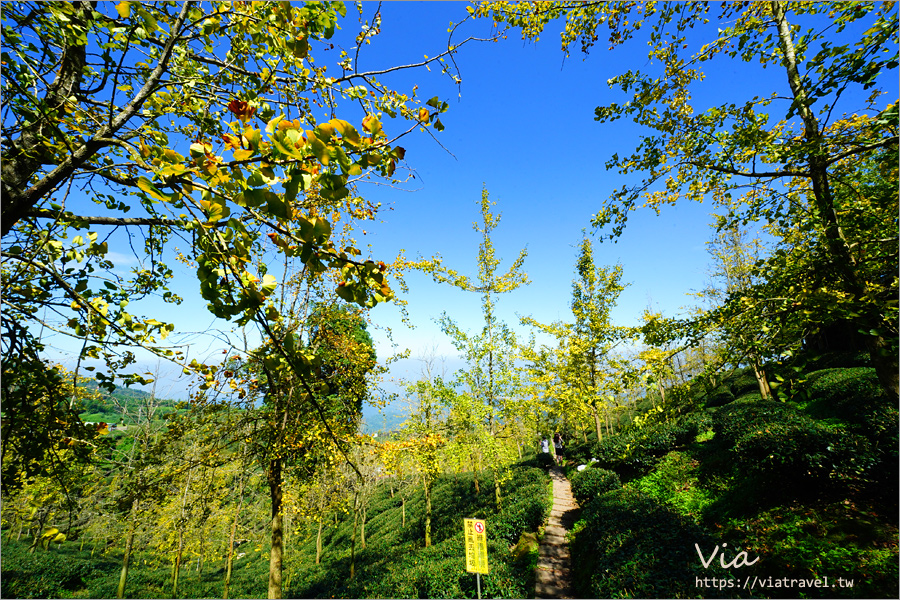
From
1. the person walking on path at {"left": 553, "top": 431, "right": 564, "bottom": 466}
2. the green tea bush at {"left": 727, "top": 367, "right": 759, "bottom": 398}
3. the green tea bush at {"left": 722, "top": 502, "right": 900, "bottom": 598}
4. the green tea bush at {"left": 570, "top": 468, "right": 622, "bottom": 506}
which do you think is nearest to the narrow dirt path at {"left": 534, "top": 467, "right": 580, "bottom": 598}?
the green tea bush at {"left": 570, "top": 468, "right": 622, "bottom": 506}

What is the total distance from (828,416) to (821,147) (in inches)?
361

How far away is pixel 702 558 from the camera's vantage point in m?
4.47

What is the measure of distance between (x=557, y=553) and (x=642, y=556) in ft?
12.9

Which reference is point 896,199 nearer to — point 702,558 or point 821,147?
point 821,147

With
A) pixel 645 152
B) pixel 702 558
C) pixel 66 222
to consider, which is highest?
pixel 645 152

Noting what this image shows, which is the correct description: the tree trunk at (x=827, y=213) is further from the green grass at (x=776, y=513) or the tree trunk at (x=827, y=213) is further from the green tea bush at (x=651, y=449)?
the green tea bush at (x=651, y=449)

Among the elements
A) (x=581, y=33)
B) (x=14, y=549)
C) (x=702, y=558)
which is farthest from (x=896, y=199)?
(x=14, y=549)

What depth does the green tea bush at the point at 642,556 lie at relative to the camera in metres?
4.29

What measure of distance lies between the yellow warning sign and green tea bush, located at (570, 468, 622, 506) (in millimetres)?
5410

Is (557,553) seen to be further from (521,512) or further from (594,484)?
(594,484)

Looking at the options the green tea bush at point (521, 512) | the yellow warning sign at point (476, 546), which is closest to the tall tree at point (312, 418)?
the yellow warning sign at point (476, 546)

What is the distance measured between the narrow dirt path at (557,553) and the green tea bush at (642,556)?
27cm

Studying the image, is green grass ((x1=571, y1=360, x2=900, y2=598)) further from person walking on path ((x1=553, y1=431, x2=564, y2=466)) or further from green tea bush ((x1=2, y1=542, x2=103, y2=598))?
green tea bush ((x1=2, y1=542, x2=103, y2=598))

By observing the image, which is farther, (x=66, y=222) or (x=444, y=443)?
(x=444, y=443)
